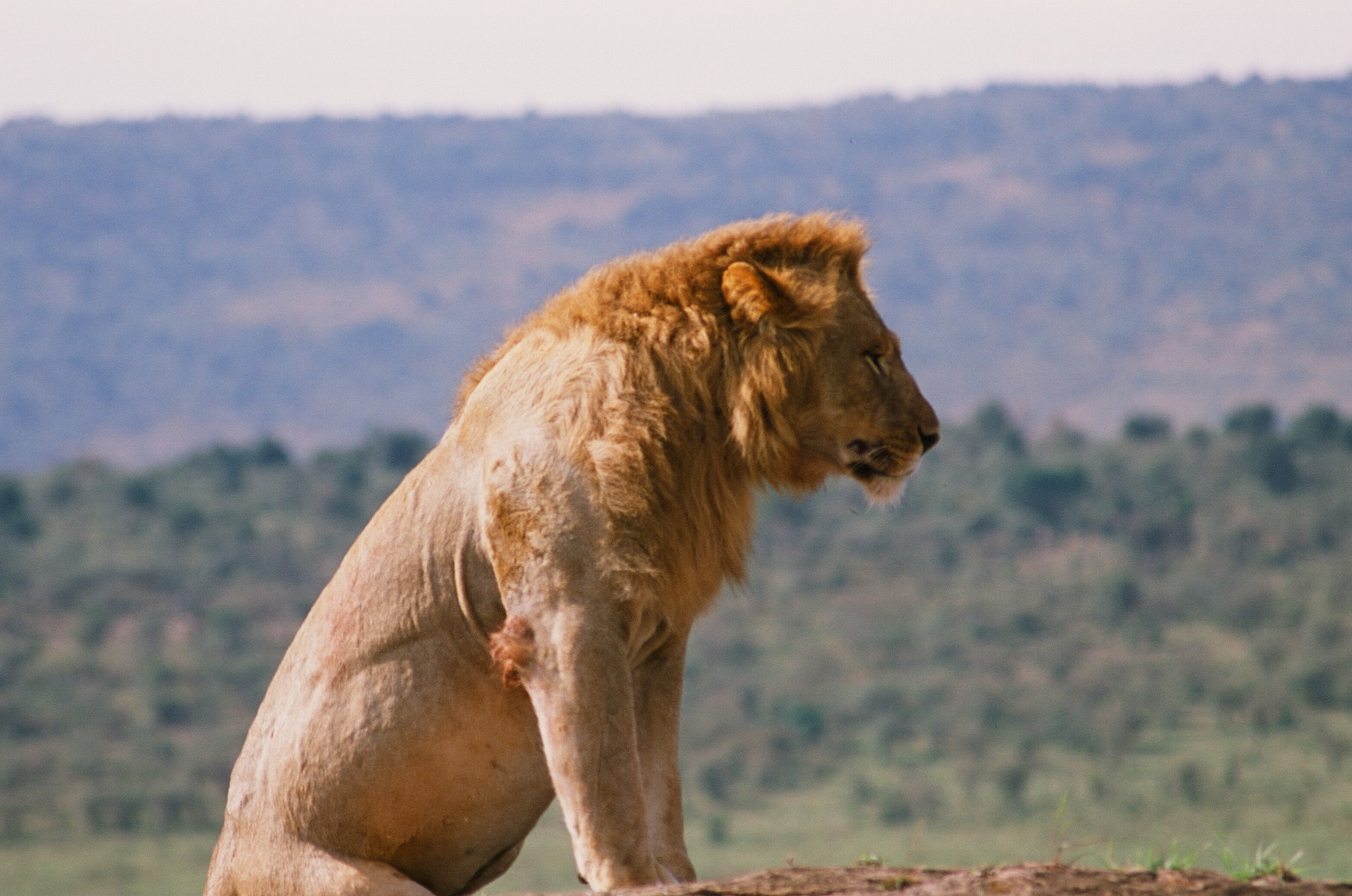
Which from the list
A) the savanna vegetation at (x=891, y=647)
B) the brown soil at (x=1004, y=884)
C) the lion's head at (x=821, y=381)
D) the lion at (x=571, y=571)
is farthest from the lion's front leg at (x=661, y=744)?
the savanna vegetation at (x=891, y=647)

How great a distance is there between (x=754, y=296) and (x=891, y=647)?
37.8m

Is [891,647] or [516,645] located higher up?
[891,647]

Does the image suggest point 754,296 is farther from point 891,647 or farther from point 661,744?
point 891,647

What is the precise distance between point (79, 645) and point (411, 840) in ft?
126

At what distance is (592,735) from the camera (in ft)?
12.9

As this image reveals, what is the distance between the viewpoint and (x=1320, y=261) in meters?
100

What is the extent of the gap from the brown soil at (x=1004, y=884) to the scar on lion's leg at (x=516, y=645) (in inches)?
22.4

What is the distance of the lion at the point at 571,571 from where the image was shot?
3996 mm

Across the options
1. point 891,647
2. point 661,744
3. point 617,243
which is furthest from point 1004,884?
point 617,243

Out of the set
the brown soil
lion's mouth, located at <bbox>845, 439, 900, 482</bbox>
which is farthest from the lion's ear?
the brown soil

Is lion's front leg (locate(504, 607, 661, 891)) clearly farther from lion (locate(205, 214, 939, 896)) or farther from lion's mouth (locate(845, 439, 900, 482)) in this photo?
lion's mouth (locate(845, 439, 900, 482))

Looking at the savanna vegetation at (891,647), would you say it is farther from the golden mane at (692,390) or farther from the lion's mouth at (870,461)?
the golden mane at (692,390)

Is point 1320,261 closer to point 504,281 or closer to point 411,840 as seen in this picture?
point 504,281

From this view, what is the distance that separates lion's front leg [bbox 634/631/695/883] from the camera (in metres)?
4.35
